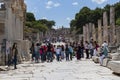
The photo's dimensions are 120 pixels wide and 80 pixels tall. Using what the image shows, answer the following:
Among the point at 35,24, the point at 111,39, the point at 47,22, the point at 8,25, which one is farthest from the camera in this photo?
the point at 47,22

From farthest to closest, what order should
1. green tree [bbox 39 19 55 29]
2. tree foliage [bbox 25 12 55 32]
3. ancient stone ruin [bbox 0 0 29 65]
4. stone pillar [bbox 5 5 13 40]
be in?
1. green tree [bbox 39 19 55 29]
2. tree foliage [bbox 25 12 55 32]
3. stone pillar [bbox 5 5 13 40]
4. ancient stone ruin [bbox 0 0 29 65]

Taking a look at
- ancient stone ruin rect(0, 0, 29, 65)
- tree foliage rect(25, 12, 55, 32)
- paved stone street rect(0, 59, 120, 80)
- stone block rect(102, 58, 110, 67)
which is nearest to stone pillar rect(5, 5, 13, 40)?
ancient stone ruin rect(0, 0, 29, 65)

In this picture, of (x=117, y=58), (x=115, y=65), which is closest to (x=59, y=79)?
(x=115, y=65)

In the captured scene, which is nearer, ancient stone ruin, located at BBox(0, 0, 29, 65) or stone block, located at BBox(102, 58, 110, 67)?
stone block, located at BBox(102, 58, 110, 67)

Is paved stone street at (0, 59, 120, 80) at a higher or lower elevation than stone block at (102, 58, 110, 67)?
lower

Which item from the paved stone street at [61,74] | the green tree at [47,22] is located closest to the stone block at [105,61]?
the paved stone street at [61,74]

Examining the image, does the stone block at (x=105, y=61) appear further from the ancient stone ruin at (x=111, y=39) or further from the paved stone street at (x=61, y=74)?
the paved stone street at (x=61, y=74)

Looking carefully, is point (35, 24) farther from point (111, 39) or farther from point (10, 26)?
point (10, 26)

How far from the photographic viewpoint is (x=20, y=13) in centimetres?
3700

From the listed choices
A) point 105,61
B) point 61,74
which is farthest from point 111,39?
point 61,74

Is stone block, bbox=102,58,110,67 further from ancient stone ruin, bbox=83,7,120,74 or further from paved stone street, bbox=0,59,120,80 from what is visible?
paved stone street, bbox=0,59,120,80

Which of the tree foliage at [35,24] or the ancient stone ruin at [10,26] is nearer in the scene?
the ancient stone ruin at [10,26]

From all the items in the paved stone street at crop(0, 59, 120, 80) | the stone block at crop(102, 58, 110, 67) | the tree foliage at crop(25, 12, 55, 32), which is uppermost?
the tree foliage at crop(25, 12, 55, 32)

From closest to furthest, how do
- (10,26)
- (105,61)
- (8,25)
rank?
(105,61)
(8,25)
(10,26)
